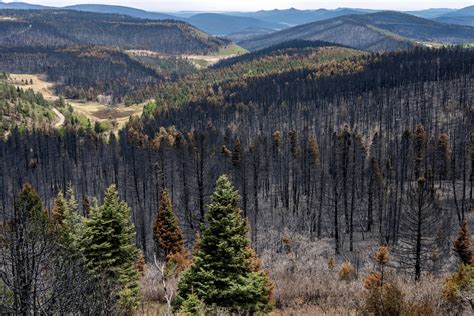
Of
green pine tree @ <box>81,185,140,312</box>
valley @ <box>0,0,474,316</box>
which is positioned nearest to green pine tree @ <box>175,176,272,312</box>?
valley @ <box>0,0,474,316</box>

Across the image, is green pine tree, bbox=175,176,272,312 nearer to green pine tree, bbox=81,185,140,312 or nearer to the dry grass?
the dry grass

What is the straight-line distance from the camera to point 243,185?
87.7 meters

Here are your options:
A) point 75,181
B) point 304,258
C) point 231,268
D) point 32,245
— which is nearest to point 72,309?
point 32,245

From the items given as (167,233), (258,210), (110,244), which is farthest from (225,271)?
(258,210)

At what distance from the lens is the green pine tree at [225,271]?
2338cm

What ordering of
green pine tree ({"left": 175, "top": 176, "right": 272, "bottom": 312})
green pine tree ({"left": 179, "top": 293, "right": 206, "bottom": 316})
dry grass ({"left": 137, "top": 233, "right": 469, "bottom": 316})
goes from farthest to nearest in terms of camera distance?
green pine tree ({"left": 175, "top": 176, "right": 272, "bottom": 312}) → dry grass ({"left": 137, "top": 233, "right": 469, "bottom": 316}) → green pine tree ({"left": 179, "top": 293, "right": 206, "bottom": 316})

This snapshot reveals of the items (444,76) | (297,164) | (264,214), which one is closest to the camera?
(264,214)

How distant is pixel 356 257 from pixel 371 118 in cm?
10239

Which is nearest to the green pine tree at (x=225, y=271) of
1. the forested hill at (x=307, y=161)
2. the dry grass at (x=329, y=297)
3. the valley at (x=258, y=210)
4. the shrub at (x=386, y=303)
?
the valley at (x=258, y=210)

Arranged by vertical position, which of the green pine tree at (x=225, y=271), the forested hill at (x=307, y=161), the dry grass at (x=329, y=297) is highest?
the green pine tree at (x=225, y=271)

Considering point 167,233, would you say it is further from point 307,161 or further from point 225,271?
point 307,161

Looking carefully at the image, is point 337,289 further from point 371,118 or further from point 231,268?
point 371,118

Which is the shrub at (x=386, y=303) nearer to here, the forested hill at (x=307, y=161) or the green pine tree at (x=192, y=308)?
the green pine tree at (x=192, y=308)

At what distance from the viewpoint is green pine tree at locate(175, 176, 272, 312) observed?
23.4 metres
